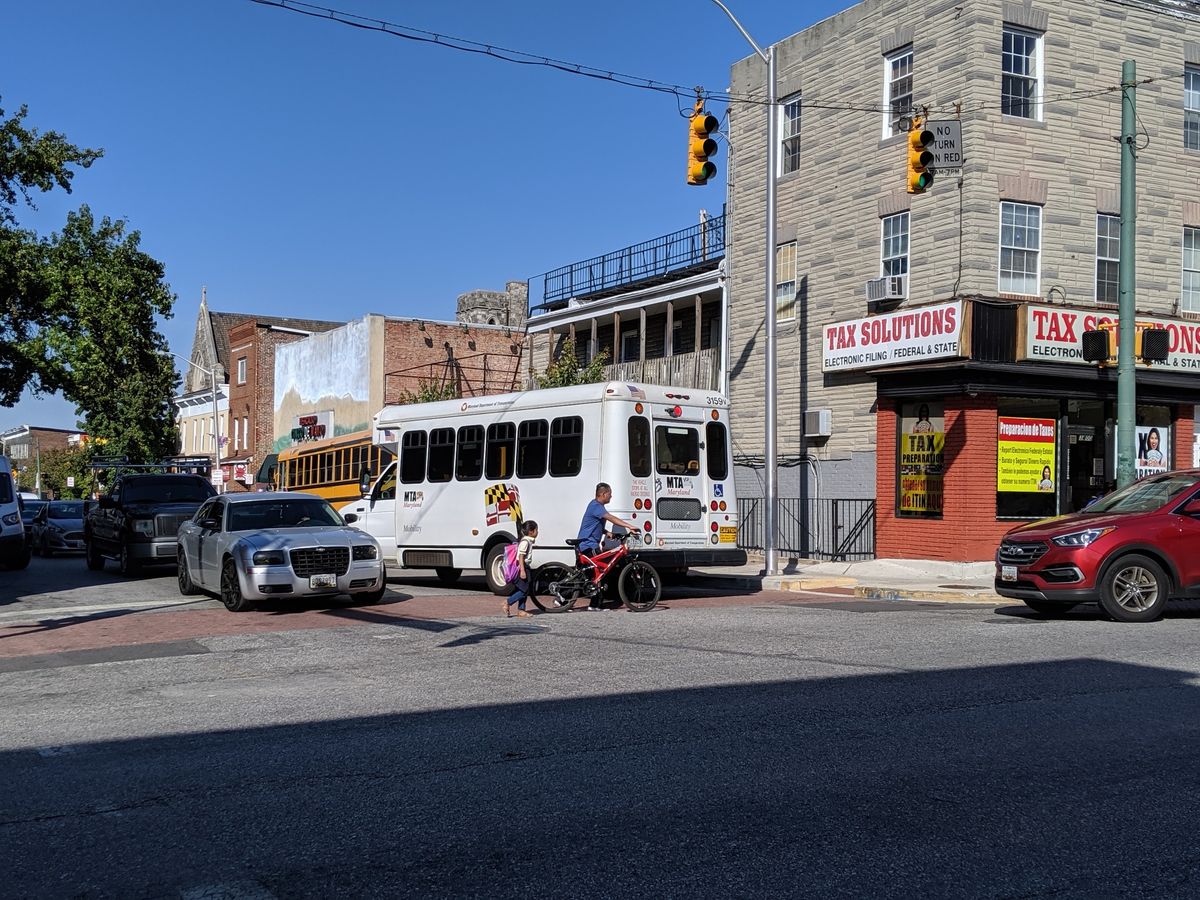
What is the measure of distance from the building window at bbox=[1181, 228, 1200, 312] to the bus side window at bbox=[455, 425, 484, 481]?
14820 millimetres

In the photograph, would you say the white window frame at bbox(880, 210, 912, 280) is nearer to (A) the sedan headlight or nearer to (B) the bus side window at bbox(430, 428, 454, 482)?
(B) the bus side window at bbox(430, 428, 454, 482)

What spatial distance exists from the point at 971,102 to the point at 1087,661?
46.9 feet

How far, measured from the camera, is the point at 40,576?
79.1 feet

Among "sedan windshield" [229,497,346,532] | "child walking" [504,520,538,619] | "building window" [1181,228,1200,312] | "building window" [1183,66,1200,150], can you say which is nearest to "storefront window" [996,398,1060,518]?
"building window" [1181,228,1200,312]

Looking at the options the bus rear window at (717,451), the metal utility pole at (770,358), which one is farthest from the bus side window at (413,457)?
the metal utility pole at (770,358)

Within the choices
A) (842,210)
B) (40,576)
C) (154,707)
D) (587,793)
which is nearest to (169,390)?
(40,576)

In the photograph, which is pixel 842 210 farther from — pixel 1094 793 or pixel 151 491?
pixel 1094 793

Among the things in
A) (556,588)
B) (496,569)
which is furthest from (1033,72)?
(556,588)

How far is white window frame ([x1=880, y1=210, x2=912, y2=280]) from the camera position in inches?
893

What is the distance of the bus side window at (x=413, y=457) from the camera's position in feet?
66.6

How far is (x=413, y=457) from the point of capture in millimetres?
20516

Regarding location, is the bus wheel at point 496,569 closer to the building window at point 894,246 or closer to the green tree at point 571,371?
the building window at point 894,246

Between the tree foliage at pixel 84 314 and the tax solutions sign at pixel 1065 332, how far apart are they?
84.6 feet

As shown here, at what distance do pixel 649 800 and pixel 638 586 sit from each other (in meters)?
9.96
